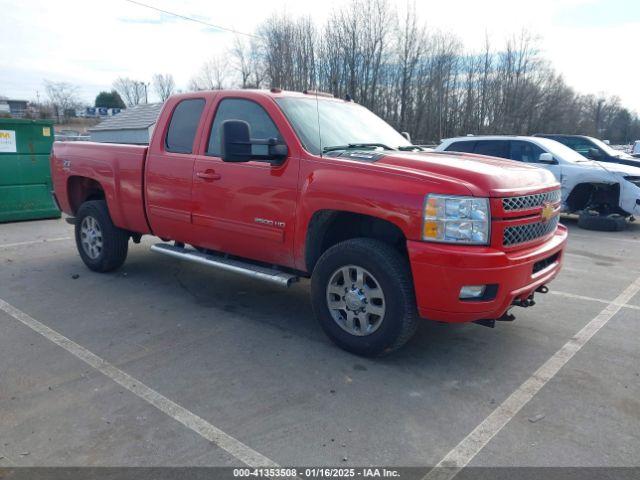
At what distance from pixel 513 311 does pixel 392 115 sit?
108 feet

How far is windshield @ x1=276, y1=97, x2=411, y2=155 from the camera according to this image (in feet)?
14.6

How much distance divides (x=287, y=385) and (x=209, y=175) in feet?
7.21

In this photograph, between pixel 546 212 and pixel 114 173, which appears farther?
pixel 114 173

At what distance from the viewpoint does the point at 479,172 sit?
3.66 m

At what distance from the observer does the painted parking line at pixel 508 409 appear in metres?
2.73

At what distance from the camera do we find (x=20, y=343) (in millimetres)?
4242

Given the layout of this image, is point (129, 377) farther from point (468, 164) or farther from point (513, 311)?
point (513, 311)

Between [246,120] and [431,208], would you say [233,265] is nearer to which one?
[246,120]

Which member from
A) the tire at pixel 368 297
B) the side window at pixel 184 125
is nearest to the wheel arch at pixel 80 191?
the side window at pixel 184 125

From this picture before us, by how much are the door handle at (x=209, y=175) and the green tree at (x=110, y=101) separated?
3138 inches

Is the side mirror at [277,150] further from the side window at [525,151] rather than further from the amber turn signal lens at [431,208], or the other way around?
the side window at [525,151]

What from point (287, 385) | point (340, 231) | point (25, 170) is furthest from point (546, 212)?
point (25, 170)

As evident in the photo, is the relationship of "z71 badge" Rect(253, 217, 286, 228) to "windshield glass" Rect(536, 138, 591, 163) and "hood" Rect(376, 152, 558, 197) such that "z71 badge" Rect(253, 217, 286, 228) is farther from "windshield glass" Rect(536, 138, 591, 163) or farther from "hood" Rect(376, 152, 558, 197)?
"windshield glass" Rect(536, 138, 591, 163)

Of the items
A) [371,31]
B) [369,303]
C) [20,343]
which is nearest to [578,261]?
[369,303]
